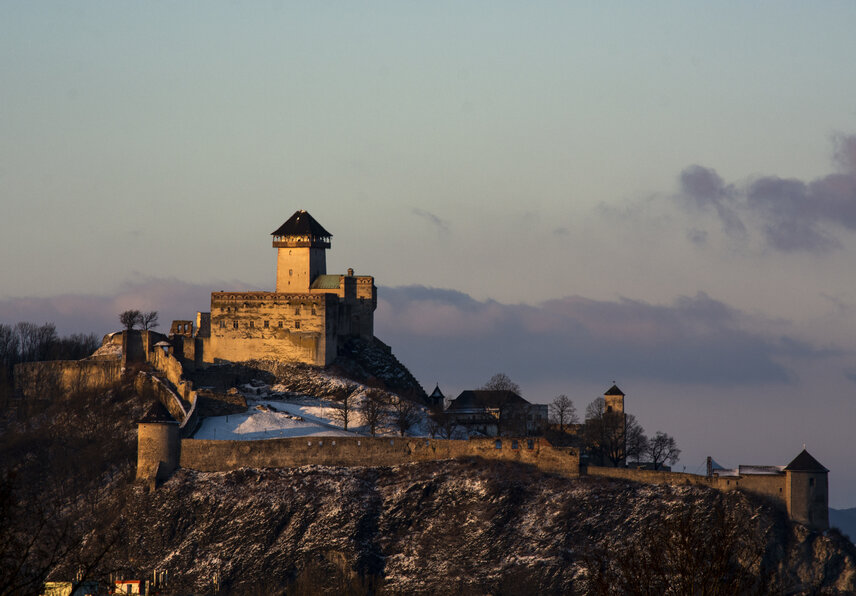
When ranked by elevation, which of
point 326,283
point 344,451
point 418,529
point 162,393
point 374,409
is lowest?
point 418,529

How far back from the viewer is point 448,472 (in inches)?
3674

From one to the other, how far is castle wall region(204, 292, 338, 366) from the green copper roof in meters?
3.42

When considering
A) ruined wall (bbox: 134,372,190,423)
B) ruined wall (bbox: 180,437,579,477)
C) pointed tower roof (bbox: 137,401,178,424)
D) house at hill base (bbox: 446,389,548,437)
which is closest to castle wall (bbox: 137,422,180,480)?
pointed tower roof (bbox: 137,401,178,424)

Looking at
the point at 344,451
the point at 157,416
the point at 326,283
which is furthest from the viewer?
the point at 326,283

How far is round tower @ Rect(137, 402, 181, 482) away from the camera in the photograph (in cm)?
9494

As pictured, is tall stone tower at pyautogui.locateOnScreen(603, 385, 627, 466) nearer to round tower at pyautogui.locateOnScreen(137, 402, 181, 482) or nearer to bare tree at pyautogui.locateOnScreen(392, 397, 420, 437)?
bare tree at pyautogui.locateOnScreen(392, 397, 420, 437)

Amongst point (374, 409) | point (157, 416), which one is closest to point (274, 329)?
point (374, 409)

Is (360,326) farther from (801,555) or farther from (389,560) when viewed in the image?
(801,555)

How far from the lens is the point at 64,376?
111 m

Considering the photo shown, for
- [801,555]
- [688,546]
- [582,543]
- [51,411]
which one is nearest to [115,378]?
[51,411]

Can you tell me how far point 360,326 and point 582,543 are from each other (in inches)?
1345

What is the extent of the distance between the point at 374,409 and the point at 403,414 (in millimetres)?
1835

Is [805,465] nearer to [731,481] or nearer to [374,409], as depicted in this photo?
[731,481]

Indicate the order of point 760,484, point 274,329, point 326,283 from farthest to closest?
point 326,283
point 274,329
point 760,484
